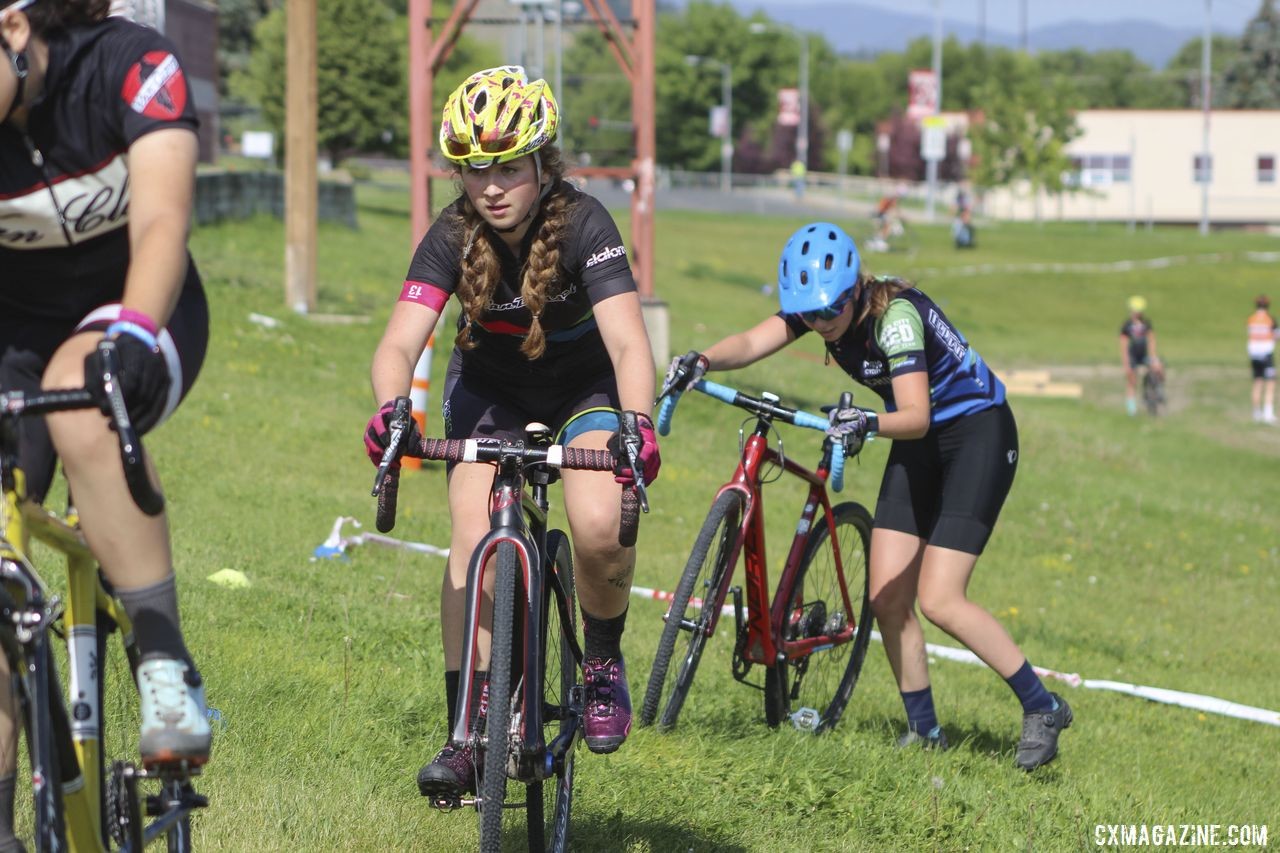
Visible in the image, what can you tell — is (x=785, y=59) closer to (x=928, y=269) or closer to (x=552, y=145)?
(x=928, y=269)

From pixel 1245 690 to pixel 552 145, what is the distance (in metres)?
7.03

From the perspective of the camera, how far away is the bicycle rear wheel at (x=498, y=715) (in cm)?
428

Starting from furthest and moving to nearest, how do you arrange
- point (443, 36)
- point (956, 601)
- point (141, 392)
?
1. point (443, 36)
2. point (956, 601)
3. point (141, 392)

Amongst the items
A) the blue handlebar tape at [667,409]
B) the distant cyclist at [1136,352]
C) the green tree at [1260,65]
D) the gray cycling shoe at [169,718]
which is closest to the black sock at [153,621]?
the gray cycling shoe at [169,718]

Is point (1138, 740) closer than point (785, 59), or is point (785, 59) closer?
point (1138, 740)

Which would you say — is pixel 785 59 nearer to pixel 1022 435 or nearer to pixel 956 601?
pixel 1022 435

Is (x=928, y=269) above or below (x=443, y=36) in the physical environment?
below

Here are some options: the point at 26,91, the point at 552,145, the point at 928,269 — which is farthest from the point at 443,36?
the point at 928,269

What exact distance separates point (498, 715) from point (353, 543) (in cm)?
560

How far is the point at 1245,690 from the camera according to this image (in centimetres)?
1016

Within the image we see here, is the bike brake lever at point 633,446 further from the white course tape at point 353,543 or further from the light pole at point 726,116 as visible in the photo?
the light pole at point 726,116

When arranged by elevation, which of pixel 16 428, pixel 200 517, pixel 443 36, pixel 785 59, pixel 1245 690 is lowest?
pixel 1245 690

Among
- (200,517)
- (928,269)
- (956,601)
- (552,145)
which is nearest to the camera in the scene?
(552,145)

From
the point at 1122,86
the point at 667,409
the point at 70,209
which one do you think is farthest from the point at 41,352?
the point at 1122,86
